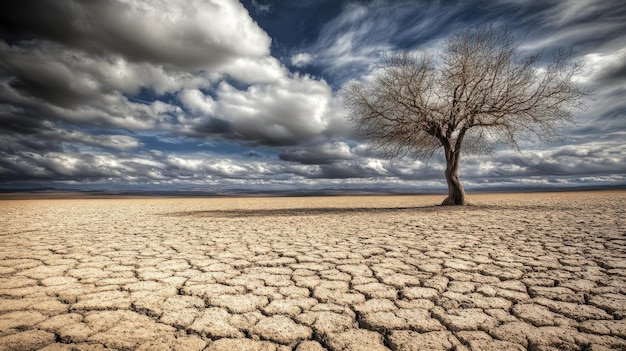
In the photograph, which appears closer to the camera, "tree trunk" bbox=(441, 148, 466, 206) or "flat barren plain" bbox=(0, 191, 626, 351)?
"flat barren plain" bbox=(0, 191, 626, 351)

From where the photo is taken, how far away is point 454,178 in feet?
40.5

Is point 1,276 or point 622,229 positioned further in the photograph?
point 622,229

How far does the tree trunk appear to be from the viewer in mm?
12359

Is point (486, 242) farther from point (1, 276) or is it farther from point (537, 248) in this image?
point (1, 276)

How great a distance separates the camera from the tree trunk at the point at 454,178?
12.4 m

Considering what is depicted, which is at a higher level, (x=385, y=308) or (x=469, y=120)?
(x=469, y=120)

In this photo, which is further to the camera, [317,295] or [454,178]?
[454,178]

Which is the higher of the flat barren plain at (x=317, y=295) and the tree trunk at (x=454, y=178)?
the tree trunk at (x=454, y=178)

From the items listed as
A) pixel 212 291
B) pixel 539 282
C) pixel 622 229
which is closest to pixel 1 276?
pixel 212 291

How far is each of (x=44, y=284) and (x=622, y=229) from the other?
941cm

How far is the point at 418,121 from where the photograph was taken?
11.4 meters

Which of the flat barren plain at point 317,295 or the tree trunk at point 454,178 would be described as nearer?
the flat barren plain at point 317,295

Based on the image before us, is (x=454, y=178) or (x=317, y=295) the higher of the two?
(x=454, y=178)

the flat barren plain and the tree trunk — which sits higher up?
the tree trunk
